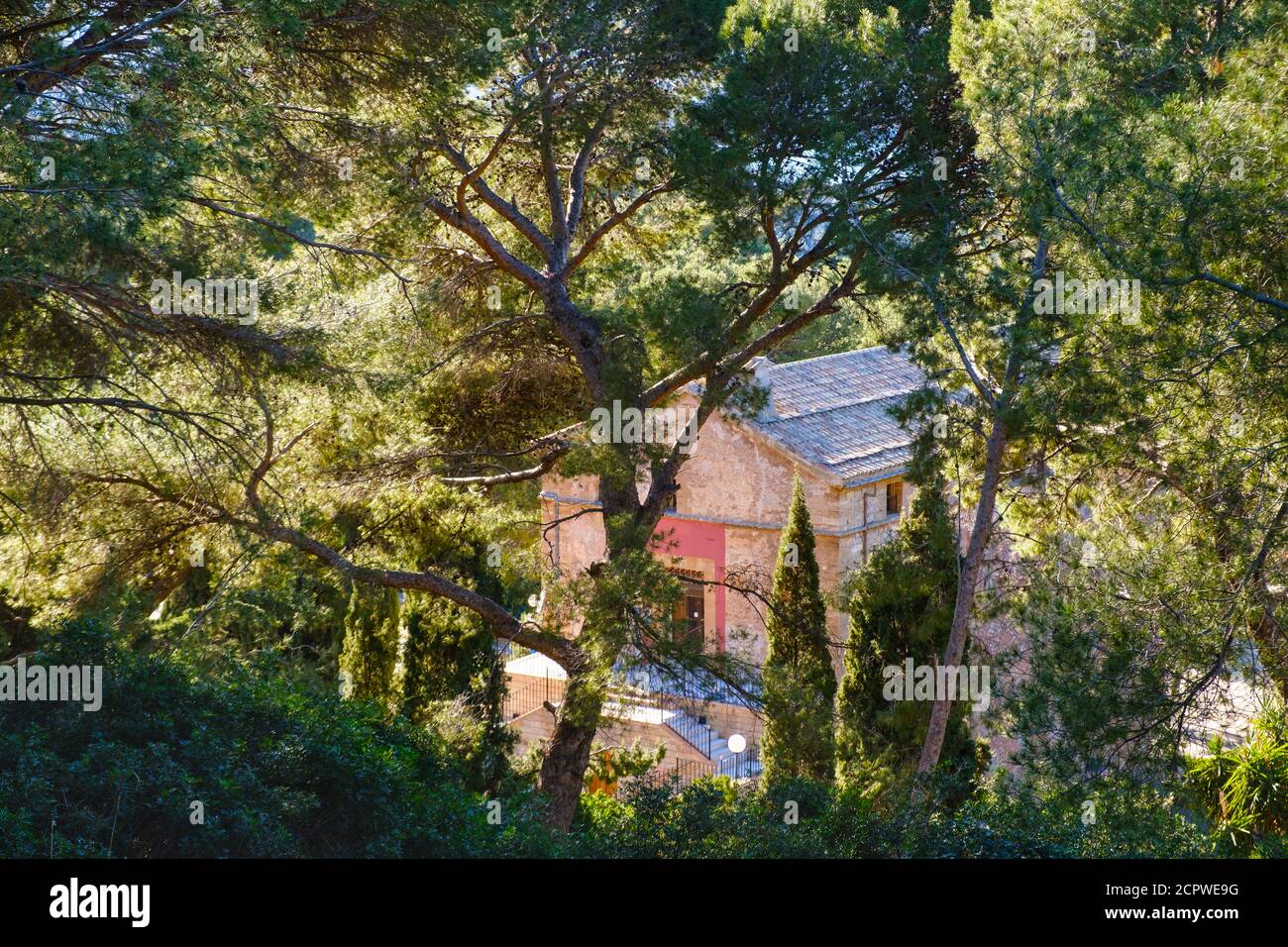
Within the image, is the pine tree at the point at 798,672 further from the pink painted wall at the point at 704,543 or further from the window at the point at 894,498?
the window at the point at 894,498

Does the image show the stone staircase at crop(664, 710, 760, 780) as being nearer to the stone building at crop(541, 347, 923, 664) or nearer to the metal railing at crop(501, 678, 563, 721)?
the stone building at crop(541, 347, 923, 664)

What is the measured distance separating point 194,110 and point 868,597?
8194 mm

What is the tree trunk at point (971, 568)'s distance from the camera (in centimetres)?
1123

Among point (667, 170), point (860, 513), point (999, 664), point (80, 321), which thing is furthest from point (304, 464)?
point (860, 513)

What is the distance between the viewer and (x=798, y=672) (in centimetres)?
1205

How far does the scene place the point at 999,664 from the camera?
404 inches

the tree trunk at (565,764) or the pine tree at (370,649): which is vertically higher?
the pine tree at (370,649)

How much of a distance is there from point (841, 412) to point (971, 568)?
10.6 meters

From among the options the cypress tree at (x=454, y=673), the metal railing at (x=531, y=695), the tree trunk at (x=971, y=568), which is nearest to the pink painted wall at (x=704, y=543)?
the metal railing at (x=531, y=695)

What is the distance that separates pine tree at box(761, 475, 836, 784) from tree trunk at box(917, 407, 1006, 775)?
1085mm

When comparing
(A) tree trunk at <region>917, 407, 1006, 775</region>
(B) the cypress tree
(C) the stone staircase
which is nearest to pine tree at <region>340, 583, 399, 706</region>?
(B) the cypress tree

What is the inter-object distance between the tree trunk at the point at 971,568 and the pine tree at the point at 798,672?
1.08 metres

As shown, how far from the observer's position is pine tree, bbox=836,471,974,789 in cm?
1248

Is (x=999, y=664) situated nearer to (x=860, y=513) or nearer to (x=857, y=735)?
(x=857, y=735)
